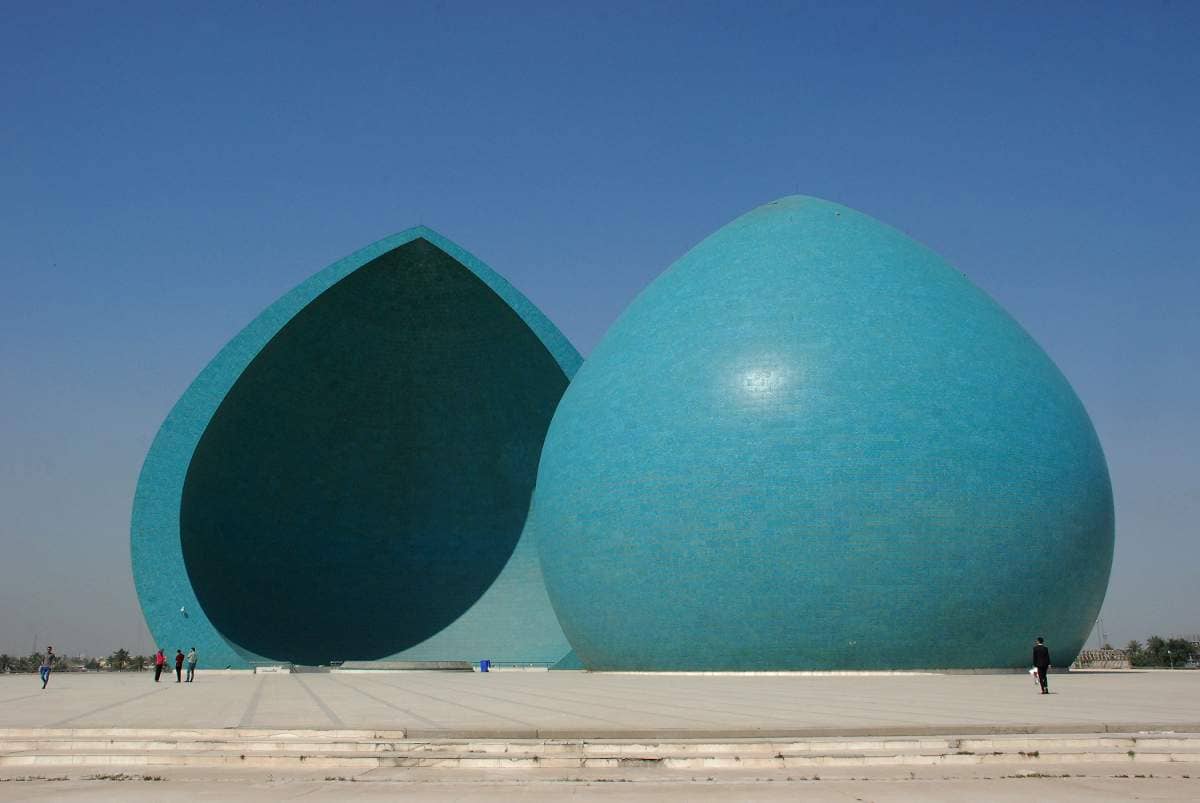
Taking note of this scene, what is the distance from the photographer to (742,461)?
19906 millimetres

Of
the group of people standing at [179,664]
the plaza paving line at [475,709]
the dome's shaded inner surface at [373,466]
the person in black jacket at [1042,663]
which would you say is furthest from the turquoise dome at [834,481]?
the dome's shaded inner surface at [373,466]

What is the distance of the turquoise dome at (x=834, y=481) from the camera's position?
19.1m

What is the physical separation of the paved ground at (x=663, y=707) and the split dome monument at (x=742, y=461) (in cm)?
170

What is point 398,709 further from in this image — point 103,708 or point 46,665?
point 46,665

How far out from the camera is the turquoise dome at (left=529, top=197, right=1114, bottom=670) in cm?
1912

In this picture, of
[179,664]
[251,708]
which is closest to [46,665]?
[179,664]

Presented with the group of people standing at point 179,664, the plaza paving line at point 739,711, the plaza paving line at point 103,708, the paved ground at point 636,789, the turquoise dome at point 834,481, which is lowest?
the paved ground at point 636,789

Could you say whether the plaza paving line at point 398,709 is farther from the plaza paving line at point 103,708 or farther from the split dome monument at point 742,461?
the split dome monument at point 742,461

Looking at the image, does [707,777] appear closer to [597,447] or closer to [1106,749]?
[1106,749]

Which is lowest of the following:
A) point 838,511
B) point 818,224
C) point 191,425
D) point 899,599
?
point 899,599

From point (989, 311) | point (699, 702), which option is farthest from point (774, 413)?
point (699, 702)

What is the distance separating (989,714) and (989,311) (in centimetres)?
1354

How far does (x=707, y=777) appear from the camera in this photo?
271 inches

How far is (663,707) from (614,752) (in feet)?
13.7
